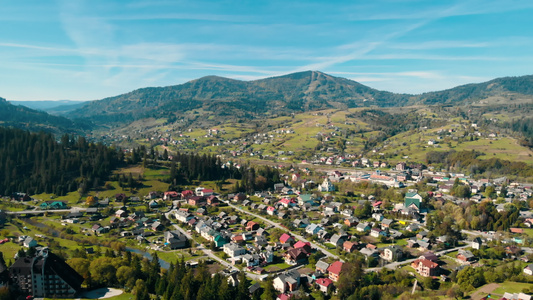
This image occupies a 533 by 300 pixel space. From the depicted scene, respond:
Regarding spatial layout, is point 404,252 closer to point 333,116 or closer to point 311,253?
point 311,253

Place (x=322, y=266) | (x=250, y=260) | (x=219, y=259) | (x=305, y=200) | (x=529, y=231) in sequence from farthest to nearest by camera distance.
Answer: (x=305, y=200)
(x=529, y=231)
(x=219, y=259)
(x=250, y=260)
(x=322, y=266)

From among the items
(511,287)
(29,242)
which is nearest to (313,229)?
(511,287)

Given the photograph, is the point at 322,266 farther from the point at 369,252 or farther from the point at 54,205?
the point at 54,205

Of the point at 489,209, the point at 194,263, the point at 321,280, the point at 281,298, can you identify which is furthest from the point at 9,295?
the point at 489,209

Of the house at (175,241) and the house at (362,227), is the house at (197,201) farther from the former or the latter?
the house at (362,227)

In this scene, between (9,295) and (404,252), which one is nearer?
(9,295)

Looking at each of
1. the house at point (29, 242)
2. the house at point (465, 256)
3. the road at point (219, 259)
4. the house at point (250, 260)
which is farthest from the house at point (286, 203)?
the house at point (29, 242)

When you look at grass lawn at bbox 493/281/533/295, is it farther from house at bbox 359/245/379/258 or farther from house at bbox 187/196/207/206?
house at bbox 187/196/207/206
